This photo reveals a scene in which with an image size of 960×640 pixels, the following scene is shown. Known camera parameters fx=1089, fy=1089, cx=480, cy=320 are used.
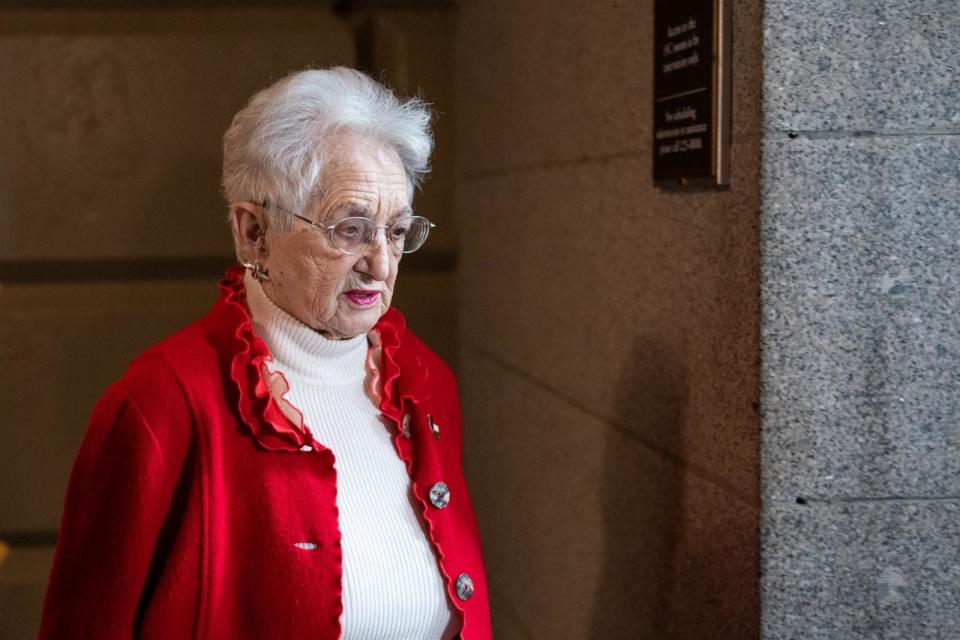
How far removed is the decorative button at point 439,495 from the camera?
145cm

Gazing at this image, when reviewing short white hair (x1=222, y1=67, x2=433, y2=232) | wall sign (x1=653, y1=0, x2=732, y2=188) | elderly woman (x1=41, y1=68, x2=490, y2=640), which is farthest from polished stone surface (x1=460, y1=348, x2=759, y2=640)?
short white hair (x1=222, y1=67, x2=433, y2=232)

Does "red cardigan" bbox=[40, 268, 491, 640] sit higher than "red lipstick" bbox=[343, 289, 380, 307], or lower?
lower

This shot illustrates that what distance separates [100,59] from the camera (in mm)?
2814

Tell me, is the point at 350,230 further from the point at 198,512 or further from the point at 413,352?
the point at 198,512

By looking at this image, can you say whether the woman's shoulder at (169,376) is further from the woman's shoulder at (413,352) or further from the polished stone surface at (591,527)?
the polished stone surface at (591,527)

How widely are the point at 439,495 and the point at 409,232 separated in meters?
0.36

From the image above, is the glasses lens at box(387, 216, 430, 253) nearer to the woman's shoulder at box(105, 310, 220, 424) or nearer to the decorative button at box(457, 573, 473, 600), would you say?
→ the woman's shoulder at box(105, 310, 220, 424)

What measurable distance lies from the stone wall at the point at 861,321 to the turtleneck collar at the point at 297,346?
1.83 ft

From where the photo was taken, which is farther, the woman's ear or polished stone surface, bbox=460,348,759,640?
polished stone surface, bbox=460,348,759,640

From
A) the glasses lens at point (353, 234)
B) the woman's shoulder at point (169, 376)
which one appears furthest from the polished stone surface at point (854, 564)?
the woman's shoulder at point (169, 376)

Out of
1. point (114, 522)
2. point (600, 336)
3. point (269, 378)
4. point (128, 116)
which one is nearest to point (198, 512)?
point (114, 522)

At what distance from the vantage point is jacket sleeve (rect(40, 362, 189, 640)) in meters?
1.28

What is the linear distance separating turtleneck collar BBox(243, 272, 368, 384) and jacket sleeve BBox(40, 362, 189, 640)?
0.18 m

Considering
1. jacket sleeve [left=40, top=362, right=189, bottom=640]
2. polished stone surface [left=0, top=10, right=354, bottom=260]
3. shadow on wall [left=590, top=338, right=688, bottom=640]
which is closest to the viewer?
jacket sleeve [left=40, top=362, right=189, bottom=640]
